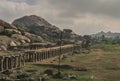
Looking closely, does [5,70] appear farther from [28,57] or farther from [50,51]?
[50,51]

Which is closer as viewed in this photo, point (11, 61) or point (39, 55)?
point (11, 61)

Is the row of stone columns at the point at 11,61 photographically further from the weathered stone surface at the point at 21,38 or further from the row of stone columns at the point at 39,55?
the weathered stone surface at the point at 21,38

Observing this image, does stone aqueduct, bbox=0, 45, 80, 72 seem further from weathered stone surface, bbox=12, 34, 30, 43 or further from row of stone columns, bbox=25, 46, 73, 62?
weathered stone surface, bbox=12, 34, 30, 43

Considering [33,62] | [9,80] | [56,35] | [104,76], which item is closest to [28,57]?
[33,62]

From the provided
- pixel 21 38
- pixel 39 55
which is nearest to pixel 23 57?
pixel 39 55

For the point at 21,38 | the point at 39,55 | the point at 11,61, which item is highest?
the point at 21,38

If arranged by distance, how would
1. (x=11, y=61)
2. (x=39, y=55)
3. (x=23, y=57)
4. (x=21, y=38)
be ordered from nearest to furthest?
(x=11, y=61), (x=23, y=57), (x=39, y=55), (x=21, y=38)

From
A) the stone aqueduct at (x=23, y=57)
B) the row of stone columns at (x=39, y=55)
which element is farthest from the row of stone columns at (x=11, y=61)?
the row of stone columns at (x=39, y=55)

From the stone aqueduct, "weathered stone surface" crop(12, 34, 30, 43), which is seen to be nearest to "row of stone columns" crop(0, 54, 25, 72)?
the stone aqueduct

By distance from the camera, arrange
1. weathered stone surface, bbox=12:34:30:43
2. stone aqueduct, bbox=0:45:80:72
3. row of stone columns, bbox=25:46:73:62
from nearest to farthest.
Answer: stone aqueduct, bbox=0:45:80:72 → row of stone columns, bbox=25:46:73:62 → weathered stone surface, bbox=12:34:30:43

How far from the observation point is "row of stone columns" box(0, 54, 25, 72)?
2264 inches

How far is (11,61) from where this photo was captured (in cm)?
6134

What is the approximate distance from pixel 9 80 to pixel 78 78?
1103 cm

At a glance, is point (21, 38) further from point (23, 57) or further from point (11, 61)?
point (11, 61)
